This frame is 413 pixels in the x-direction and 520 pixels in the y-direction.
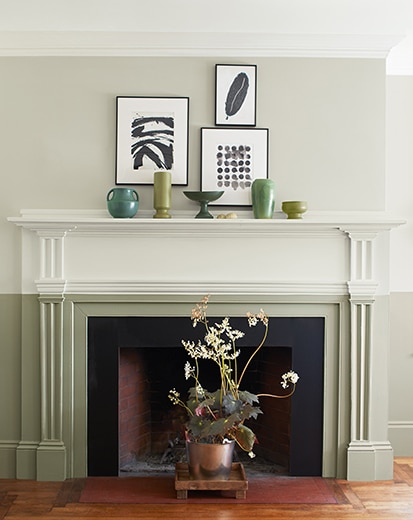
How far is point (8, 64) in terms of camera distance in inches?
140

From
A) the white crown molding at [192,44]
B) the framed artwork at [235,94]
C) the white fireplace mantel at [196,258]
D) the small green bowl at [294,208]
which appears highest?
the white crown molding at [192,44]

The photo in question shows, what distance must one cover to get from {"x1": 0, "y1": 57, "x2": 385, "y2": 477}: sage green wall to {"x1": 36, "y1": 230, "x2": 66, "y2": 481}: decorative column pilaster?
0.25 ft

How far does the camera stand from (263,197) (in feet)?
11.2

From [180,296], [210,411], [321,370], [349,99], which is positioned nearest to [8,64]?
[180,296]

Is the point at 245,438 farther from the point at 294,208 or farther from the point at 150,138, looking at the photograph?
the point at 150,138

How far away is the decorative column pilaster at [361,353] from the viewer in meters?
3.54

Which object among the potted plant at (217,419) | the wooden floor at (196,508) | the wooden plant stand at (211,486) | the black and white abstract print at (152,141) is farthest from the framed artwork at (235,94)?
the wooden floor at (196,508)

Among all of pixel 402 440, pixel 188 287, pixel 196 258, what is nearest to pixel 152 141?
pixel 196 258

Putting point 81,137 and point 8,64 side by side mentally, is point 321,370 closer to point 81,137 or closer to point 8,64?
point 81,137

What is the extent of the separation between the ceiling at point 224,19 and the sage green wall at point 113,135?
0.45 feet

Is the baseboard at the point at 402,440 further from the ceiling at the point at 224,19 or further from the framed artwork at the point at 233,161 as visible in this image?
the ceiling at the point at 224,19

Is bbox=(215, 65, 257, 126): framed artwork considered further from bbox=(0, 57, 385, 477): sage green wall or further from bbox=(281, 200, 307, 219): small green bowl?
bbox=(281, 200, 307, 219): small green bowl

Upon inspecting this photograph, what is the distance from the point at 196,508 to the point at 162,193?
1.58 metres

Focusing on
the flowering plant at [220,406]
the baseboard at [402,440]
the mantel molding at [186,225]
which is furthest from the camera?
the baseboard at [402,440]
